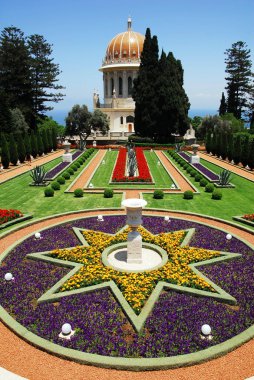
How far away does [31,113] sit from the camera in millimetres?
59594

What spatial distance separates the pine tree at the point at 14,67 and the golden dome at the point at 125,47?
3453cm

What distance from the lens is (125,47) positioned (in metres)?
87.6

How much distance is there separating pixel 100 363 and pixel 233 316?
3779 mm

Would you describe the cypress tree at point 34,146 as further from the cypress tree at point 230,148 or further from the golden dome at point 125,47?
the golden dome at point 125,47

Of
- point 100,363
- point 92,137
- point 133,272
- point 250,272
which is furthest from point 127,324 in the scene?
point 92,137

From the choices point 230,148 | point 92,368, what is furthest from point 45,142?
point 92,368

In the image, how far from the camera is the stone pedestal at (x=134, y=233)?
11.3m

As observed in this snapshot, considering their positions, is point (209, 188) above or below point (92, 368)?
above

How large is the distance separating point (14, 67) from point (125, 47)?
38.3 meters

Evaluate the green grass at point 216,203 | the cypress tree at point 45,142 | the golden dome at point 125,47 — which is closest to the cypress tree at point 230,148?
the green grass at point 216,203

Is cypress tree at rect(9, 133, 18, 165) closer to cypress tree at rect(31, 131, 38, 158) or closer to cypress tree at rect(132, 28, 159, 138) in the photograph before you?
cypress tree at rect(31, 131, 38, 158)

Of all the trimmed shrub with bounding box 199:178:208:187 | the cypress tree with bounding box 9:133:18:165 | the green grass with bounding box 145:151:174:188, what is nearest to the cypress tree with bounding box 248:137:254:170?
the green grass with bounding box 145:151:174:188

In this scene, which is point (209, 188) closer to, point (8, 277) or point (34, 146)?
point (8, 277)

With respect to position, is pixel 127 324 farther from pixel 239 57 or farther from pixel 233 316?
pixel 239 57
